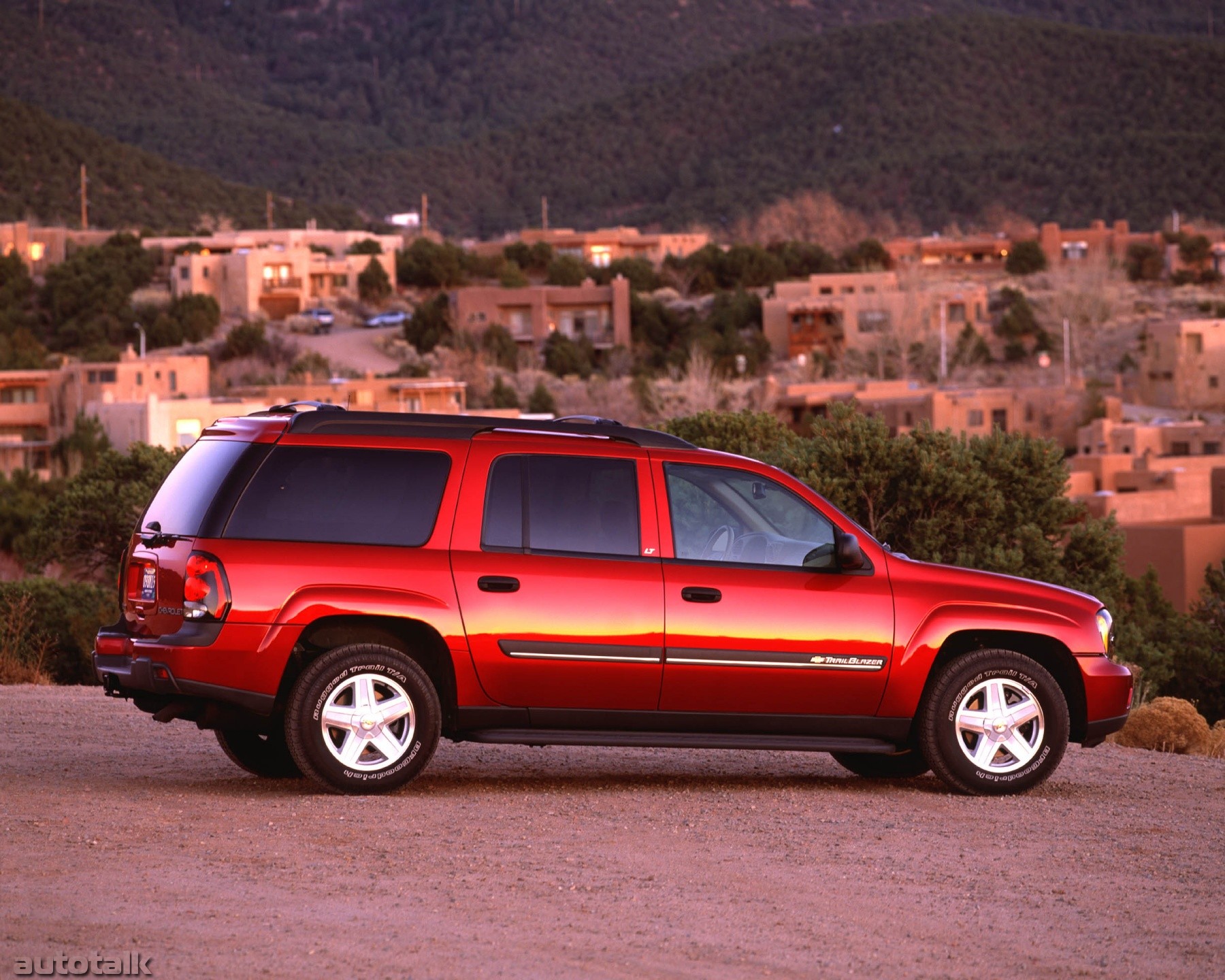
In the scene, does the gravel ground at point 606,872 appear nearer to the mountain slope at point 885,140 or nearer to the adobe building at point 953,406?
the adobe building at point 953,406

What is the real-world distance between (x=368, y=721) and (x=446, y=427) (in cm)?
146

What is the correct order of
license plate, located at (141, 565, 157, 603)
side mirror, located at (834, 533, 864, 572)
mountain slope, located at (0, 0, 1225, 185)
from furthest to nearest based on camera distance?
mountain slope, located at (0, 0, 1225, 185) < side mirror, located at (834, 533, 864, 572) < license plate, located at (141, 565, 157, 603)

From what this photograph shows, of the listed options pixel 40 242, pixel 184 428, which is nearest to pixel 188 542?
pixel 184 428

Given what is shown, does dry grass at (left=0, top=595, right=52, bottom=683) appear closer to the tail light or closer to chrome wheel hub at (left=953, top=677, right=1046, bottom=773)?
the tail light

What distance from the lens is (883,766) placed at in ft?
34.5

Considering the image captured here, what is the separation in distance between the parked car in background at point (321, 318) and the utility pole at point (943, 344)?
3523cm

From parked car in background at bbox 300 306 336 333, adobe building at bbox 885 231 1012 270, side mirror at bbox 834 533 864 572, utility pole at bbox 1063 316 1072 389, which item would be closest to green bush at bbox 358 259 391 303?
parked car in background at bbox 300 306 336 333

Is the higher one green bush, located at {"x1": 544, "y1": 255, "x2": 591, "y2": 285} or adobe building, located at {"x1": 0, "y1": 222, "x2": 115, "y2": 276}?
adobe building, located at {"x1": 0, "y1": 222, "x2": 115, "y2": 276}

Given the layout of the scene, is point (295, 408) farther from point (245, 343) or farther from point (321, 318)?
point (321, 318)

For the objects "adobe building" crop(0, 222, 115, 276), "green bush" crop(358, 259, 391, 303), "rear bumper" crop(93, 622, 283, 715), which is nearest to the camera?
"rear bumper" crop(93, 622, 283, 715)

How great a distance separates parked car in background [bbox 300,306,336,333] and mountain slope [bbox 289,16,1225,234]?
161ft

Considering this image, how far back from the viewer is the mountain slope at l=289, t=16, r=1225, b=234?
472 ft

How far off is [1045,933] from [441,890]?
2202 millimetres

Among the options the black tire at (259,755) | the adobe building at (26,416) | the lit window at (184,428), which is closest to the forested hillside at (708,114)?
the adobe building at (26,416)
